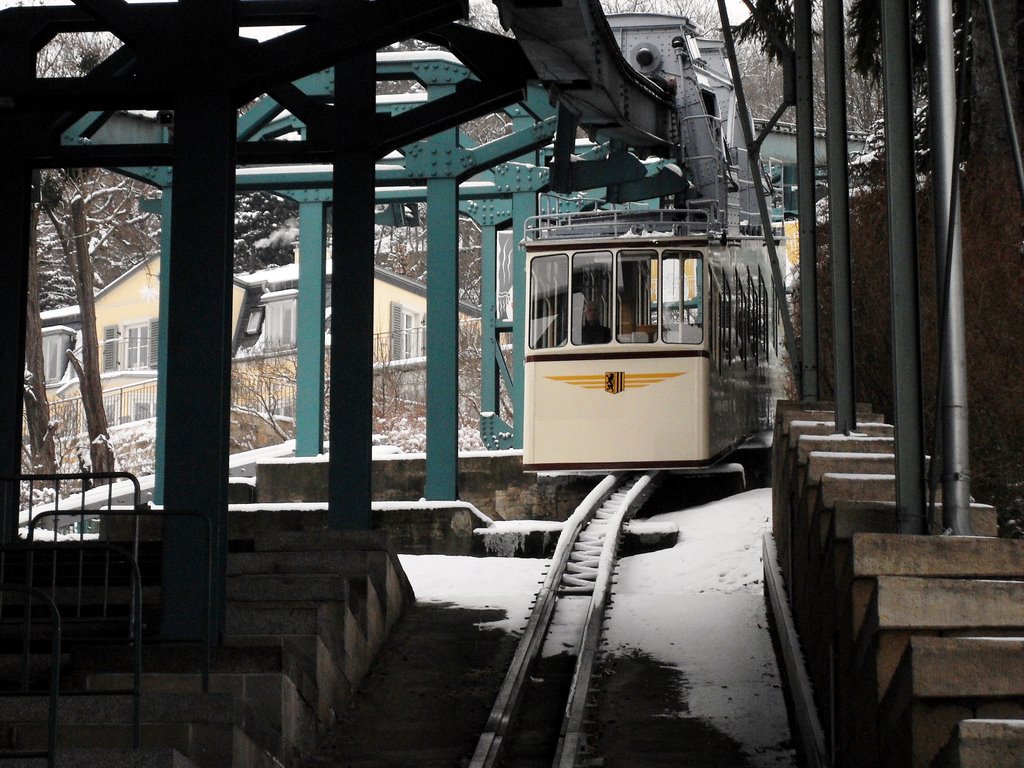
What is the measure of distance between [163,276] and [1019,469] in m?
12.9

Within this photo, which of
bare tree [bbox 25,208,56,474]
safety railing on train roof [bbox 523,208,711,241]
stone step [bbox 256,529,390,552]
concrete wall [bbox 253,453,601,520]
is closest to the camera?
stone step [bbox 256,529,390,552]

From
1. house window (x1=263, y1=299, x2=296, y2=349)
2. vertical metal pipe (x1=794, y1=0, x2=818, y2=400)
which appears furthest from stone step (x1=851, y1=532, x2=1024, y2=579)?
house window (x1=263, y1=299, x2=296, y2=349)

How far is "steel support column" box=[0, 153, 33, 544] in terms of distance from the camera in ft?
45.6

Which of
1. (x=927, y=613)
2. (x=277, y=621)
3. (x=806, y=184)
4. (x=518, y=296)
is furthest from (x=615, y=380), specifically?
(x=927, y=613)

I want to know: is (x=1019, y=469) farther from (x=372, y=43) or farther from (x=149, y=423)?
(x=149, y=423)

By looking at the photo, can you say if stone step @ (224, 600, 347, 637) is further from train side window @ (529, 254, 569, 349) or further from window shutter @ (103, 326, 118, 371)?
window shutter @ (103, 326, 118, 371)

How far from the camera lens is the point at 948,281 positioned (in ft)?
24.7

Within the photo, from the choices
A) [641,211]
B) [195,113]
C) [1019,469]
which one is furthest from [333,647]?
[641,211]

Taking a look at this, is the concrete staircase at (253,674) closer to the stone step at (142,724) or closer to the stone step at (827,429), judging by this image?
the stone step at (142,724)

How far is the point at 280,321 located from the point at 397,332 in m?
6.88

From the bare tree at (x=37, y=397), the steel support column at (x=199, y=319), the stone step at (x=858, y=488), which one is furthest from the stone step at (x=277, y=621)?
the bare tree at (x=37, y=397)

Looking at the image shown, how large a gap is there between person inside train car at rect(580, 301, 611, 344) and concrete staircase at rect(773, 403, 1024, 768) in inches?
370

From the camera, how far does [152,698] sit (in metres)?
8.24

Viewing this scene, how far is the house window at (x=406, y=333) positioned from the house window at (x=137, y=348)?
9054 mm
